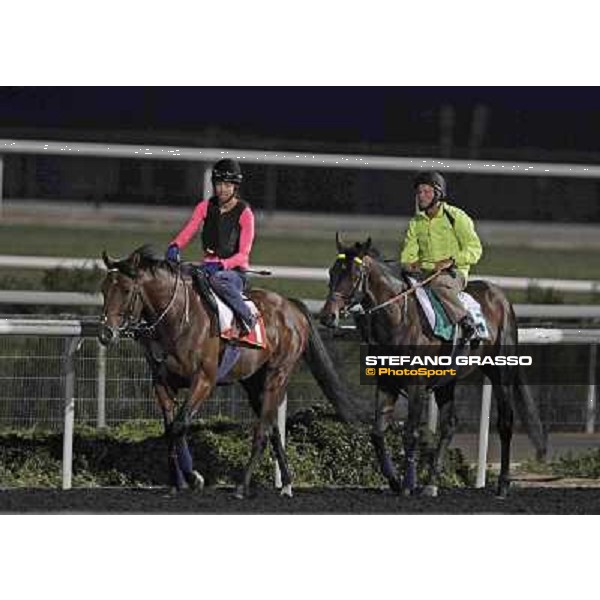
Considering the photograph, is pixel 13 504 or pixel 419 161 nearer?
pixel 13 504

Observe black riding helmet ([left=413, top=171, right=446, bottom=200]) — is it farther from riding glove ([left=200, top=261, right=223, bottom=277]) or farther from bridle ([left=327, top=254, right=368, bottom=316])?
riding glove ([left=200, top=261, right=223, bottom=277])

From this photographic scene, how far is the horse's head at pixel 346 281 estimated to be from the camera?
11.3 m

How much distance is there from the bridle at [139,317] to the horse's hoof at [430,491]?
1.59 meters

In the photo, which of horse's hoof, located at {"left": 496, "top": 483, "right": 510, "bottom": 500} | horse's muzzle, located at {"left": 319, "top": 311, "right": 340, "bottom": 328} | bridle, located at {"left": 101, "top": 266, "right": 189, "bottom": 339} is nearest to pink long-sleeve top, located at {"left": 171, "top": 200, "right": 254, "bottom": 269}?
bridle, located at {"left": 101, "top": 266, "right": 189, "bottom": 339}

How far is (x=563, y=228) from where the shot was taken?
12.1 meters

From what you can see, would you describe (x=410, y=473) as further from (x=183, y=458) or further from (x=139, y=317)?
(x=139, y=317)

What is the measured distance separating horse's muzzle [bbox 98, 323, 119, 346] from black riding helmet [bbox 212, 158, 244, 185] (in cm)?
106

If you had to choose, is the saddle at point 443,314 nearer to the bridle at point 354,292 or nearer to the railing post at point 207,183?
the bridle at point 354,292

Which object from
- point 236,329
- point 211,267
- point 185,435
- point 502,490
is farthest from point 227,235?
point 502,490

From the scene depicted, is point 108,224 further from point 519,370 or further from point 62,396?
point 519,370

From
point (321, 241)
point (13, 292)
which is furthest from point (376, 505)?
point (13, 292)

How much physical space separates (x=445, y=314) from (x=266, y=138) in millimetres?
1286

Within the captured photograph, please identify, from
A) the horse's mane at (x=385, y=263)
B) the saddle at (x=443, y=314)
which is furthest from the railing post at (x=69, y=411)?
the saddle at (x=443, y=314)

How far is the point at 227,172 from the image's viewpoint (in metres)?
11.4
